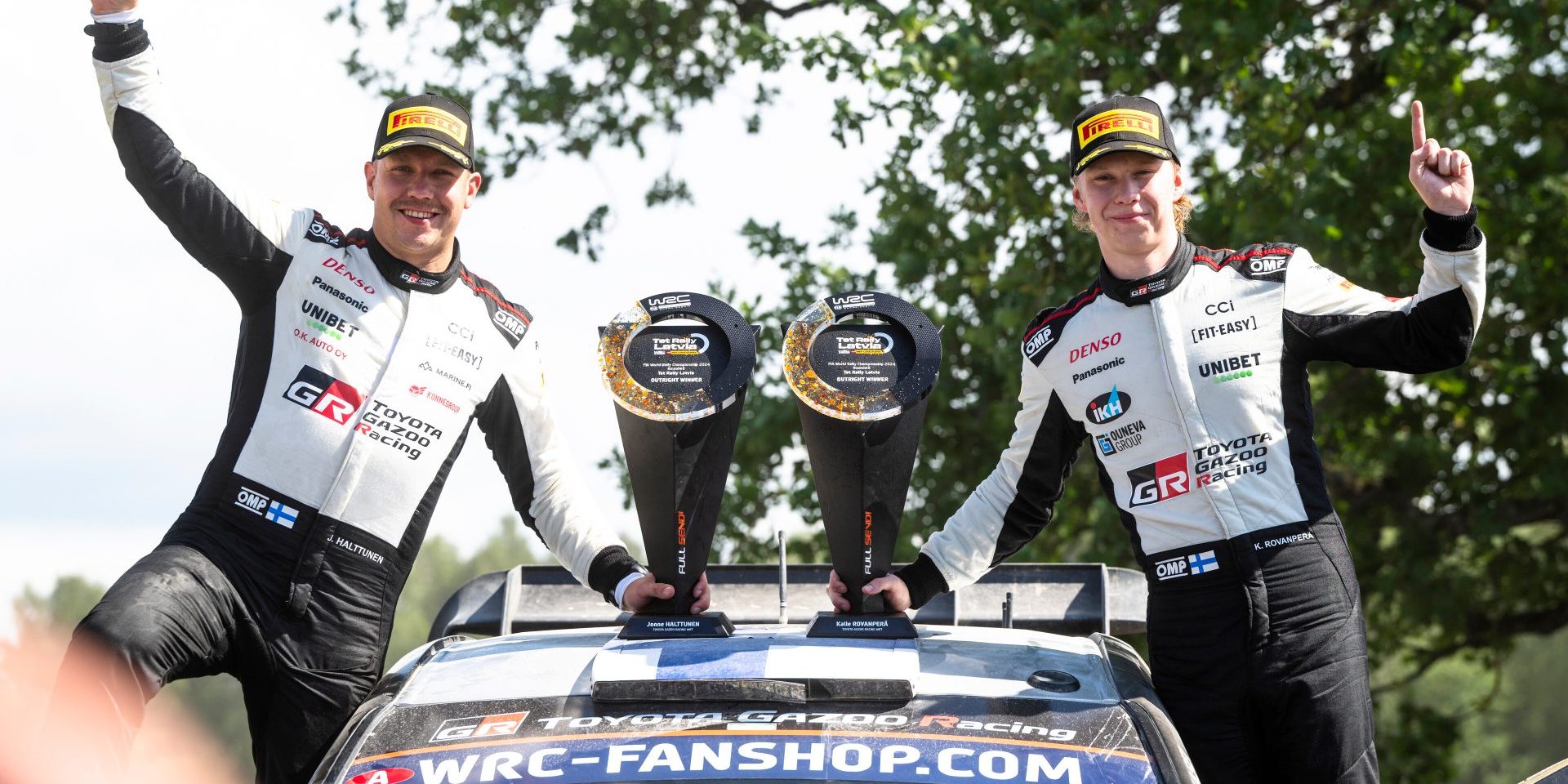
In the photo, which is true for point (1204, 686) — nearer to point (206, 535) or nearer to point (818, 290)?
point (206, 535)

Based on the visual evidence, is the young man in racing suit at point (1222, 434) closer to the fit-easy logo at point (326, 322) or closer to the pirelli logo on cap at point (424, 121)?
the fit-easy logo at point (326, 322)

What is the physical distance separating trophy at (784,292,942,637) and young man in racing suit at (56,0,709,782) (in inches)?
16.8

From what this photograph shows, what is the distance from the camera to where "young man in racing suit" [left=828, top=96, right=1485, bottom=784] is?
3486 mm

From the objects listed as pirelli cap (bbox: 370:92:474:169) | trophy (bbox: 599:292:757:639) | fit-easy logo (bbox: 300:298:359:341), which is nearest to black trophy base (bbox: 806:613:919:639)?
trophy (bbox: 599:292:757:639)

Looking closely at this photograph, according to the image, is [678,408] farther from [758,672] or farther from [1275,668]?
[1275,668]

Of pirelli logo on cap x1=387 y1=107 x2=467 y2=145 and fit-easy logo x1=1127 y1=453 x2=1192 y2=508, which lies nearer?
fit-easy logo x1=1127 y1=453 x2=1192 y2=508

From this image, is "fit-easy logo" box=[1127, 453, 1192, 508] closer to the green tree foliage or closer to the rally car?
the rally car

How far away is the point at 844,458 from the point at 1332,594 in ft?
3.73

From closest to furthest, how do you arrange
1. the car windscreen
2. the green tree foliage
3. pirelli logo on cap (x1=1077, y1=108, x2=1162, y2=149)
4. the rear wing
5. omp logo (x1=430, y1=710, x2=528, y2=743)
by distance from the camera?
1. the car windscreen
2. omp logo (x1=430, y1=710, x2=528, y2=743)
3. pirelli logo on cap (x1=1077, y1=108, x2=1162, y2=149)
4. the rear wing
5. the green tree foliage

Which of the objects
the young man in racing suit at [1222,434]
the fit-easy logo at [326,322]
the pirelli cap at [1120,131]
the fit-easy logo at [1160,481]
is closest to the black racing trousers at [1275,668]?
the young man in racing suit at [1222,434]

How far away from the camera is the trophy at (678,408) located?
3621 millimetres

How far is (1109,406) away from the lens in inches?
148

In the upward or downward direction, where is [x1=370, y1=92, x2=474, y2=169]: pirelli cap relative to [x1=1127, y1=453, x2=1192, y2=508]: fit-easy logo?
upward

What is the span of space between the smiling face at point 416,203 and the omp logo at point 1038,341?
1.50m
